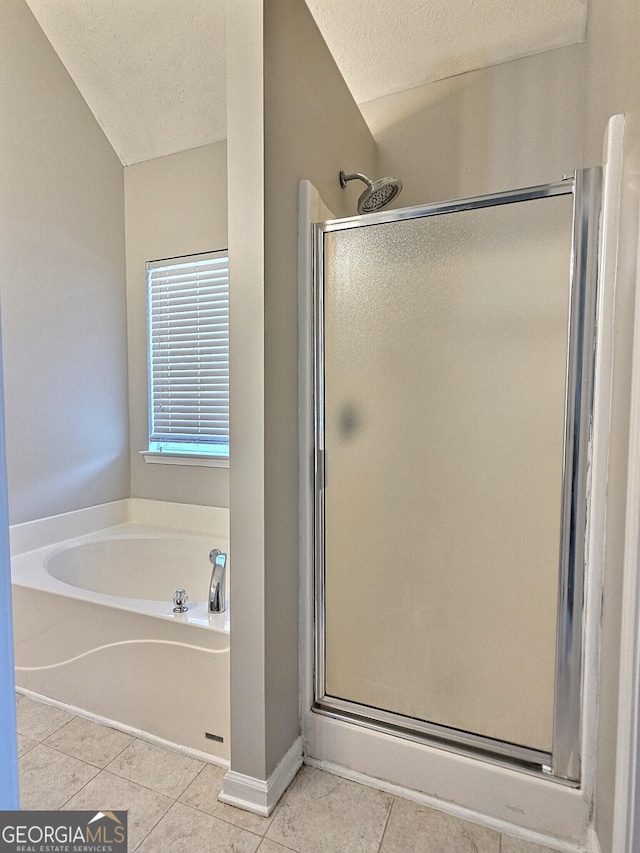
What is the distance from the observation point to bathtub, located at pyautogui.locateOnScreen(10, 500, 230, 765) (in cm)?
156

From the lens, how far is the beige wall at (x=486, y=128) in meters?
1.88

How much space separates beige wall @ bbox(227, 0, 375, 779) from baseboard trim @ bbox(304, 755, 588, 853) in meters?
0.18

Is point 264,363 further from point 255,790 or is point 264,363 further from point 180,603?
point 255,790

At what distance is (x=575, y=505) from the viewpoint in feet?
4.01

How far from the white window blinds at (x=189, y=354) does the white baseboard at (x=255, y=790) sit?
1538mm

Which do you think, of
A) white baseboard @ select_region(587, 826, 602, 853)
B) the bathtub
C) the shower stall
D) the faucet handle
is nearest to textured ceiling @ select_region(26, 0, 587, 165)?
the shower stall

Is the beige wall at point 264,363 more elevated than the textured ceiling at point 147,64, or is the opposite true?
the textured ceiling at point 147,64

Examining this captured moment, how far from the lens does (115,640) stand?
171 centimetres

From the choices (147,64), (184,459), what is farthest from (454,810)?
(147,64)

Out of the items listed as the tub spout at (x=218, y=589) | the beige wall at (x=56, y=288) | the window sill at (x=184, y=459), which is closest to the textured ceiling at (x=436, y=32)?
the beige wall at (x=56, y=288)

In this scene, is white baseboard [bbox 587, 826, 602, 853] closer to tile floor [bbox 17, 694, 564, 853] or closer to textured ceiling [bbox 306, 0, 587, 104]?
tile floor [bbox 17, 694, 564, 853]

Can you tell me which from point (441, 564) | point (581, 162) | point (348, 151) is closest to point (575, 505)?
point (441, 564)

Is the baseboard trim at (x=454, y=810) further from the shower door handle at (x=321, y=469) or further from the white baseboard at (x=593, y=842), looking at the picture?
the shower door handle at (x=321, y=469)

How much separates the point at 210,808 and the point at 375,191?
2135mm
